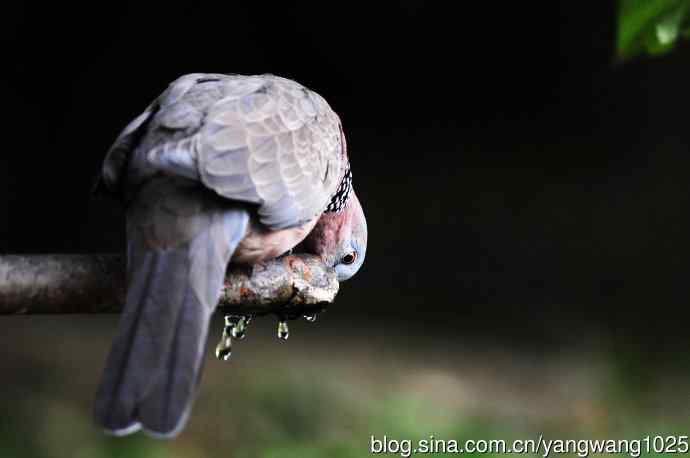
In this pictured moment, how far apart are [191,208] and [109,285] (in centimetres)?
31

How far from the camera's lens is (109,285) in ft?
7.59

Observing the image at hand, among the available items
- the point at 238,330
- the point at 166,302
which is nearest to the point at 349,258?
the point at 238,330

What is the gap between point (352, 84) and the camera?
603 centimetres

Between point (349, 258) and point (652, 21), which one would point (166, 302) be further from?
point (652, 21)

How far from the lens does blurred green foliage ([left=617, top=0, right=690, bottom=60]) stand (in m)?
2.62

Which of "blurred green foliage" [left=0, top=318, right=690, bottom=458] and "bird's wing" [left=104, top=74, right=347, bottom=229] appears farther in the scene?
"blurred green foliage" [left=0, top=318, right=690, bottom=458]

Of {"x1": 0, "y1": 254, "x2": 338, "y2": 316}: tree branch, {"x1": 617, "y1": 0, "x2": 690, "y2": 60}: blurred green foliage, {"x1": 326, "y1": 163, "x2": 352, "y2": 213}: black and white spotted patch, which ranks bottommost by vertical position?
{"x1": 0, "y1": 254, "x2": 338, "y2": 316}: tree branch

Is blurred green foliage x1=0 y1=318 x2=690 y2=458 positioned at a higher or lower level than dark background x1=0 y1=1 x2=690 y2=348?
lower

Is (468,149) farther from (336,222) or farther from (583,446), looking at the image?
(336,222)

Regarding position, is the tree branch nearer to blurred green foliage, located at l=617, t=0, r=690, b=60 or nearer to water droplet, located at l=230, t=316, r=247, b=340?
water droplet, located at l=230, t=316, r=247, b=340

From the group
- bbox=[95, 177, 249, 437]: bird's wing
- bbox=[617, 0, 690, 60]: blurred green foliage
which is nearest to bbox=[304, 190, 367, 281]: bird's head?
bbox=[95, 177, 249, 437]: bird's wing

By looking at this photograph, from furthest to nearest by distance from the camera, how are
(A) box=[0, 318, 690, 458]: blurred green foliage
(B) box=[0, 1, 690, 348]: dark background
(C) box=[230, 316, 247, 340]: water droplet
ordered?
(B) box=[0, 1, 690, 348]: dark background < (A) box=[0, 318, 690, 458]: blurred green foliage < (C) box=[230, 316, 247, 340]: water droplet

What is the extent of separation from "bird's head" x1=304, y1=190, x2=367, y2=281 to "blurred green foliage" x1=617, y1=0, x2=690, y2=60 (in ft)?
3.37

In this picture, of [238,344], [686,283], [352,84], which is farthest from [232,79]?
[686,283]
